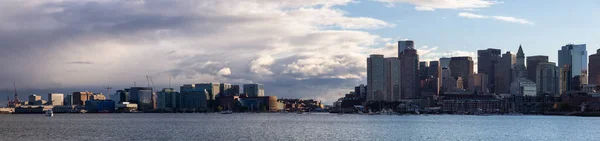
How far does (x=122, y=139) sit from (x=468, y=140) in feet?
138

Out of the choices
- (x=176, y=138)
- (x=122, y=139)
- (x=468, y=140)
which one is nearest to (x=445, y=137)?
(x=468, y=140)

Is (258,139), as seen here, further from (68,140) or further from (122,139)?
(68,140)

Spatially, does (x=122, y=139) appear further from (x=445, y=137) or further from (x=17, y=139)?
(x=445, y=137)

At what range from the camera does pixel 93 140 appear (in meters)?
89.3

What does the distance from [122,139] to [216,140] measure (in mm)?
11318

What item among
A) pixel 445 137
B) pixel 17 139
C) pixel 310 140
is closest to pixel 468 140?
pixel 445 137

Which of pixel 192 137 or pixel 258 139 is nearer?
pixel 258 139

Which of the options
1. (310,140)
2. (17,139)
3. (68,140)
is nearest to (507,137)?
(310,140)

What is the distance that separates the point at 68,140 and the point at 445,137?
47253 mm

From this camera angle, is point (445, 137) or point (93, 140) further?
point (445, 137)

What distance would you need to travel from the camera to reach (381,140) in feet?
301

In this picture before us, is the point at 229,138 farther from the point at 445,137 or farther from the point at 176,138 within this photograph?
the point at 445,137

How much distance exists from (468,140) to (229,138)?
29.4 metres

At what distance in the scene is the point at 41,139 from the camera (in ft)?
300
